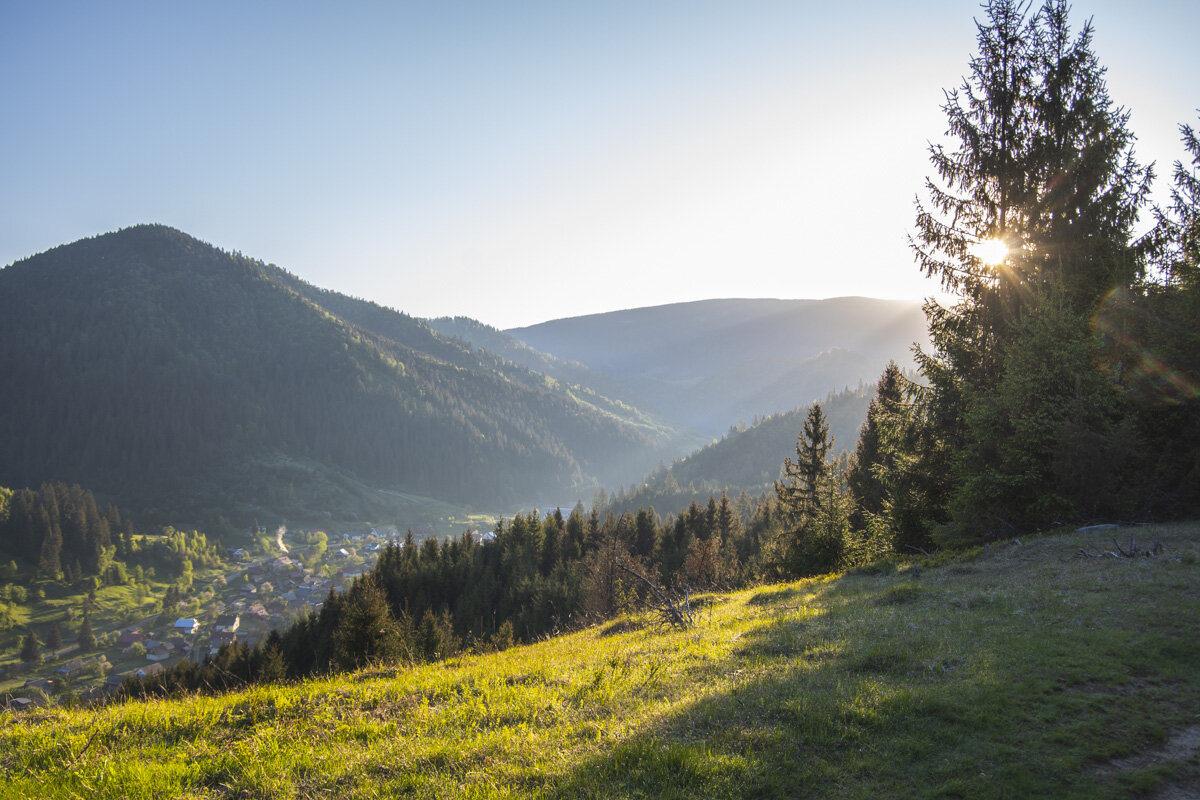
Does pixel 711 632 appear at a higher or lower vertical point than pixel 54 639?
higher

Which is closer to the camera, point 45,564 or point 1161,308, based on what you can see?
point 1161,308

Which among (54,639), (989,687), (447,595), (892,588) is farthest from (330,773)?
(54,639)

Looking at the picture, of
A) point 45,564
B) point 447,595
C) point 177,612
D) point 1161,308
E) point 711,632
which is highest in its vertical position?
point 1161,308

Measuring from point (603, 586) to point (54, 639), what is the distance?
428ft

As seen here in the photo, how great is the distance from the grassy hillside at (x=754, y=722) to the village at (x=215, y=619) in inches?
2542

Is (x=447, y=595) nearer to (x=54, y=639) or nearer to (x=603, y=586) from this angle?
(x=603, y=586)

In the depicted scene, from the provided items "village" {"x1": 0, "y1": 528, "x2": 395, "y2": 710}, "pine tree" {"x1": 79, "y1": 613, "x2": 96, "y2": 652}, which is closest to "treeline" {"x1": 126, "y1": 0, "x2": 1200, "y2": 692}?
"village" {"x1": 0, "y1": 528, "x2": 395, "y2": 710}

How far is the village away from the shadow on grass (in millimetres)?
68521

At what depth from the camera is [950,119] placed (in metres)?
22.6

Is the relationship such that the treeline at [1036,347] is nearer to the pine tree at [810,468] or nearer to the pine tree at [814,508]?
the pine tree at [814,508]

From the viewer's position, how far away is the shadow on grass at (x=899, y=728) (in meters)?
5.31

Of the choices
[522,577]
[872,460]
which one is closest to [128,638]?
[522,577]

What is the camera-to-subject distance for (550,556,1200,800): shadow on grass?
531cm

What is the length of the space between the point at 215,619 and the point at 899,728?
156 metres
